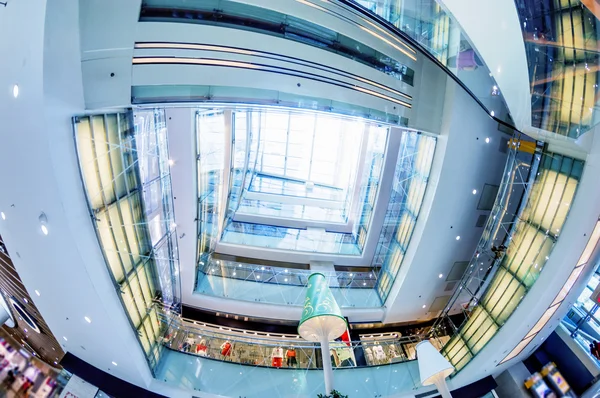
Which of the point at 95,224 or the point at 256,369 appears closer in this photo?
the point at 95,224

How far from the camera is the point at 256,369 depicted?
820cm

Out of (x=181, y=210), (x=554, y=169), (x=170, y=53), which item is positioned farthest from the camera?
(x=181, y=210)

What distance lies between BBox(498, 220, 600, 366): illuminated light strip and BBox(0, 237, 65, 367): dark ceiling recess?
1228 centimetres

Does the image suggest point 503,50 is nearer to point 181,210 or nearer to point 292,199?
point 181,210

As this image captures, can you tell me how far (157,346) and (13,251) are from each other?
401cm

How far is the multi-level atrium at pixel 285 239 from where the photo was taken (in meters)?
3.66

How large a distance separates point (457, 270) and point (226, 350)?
8185mm

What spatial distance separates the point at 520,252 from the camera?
7.23m

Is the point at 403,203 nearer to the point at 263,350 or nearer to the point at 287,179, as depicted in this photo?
the point at 263,350

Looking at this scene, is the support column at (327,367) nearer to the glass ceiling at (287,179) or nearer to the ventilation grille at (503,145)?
the glass ceiling at (287,179)

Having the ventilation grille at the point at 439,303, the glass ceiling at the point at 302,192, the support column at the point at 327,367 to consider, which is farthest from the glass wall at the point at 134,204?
the ventilation grille at the point at 439,303

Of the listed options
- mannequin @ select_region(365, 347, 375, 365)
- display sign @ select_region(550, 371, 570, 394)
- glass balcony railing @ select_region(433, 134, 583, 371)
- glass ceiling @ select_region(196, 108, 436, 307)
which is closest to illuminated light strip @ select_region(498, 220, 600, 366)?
glass balcony railing @ select_region(433, 134, 583, 371)

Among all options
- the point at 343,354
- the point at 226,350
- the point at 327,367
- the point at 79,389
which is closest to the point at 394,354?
the point at 343,354

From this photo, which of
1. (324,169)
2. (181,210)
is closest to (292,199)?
(324,169)
